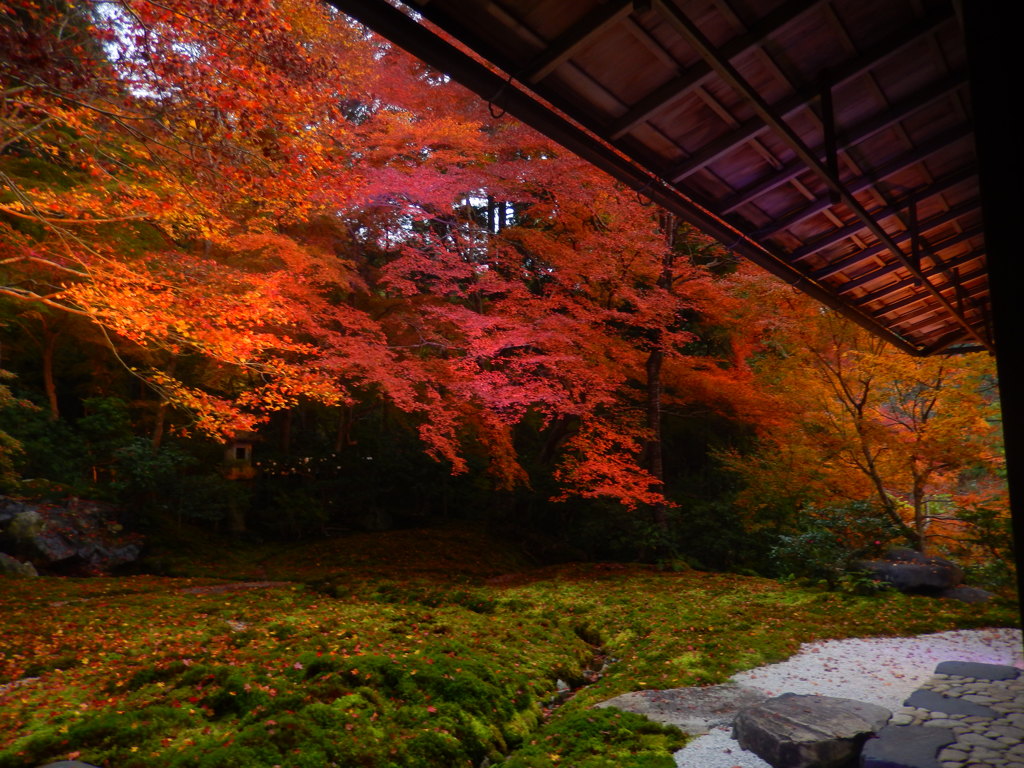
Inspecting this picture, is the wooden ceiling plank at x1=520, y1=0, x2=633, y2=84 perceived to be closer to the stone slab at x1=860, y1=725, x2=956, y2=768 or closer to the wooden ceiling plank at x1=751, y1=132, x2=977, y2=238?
the wooden ceiling plank at x1=751, y1=132, x2=977, y2=238

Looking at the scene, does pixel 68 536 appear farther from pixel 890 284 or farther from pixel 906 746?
pixel 890 284

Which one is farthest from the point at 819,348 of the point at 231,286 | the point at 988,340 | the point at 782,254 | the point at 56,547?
the point at 56,547

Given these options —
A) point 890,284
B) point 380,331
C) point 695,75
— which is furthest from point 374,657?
point 380,331

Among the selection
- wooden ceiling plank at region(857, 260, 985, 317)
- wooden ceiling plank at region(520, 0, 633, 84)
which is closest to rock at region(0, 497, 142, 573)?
wooden ceiling plank at region(520, 0, 633, 84)

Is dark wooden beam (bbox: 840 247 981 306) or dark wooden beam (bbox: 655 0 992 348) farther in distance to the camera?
dark wooden beam (bbox: 840 247 981 306)

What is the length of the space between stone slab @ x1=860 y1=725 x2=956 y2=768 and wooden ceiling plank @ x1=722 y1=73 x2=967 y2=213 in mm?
3636

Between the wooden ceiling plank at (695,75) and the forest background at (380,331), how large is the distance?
5.27m

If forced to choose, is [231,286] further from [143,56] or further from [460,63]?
[460,63]

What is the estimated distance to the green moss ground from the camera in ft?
12.1

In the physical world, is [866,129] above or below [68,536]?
above

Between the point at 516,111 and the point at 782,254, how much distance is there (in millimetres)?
2950

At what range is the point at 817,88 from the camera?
2906mm

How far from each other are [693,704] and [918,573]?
604 centimetres

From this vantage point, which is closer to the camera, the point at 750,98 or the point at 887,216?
the point at 750,98
